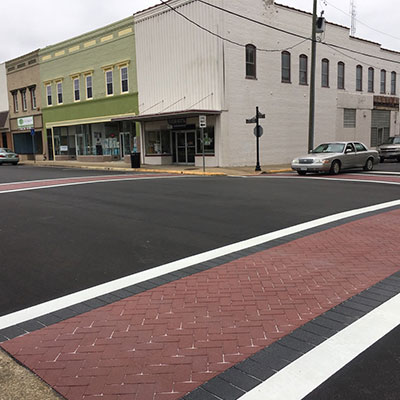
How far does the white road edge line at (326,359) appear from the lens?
3002 millimetres

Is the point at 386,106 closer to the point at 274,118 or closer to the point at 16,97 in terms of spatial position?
the point at 274,118

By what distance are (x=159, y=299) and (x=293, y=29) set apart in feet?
87.9

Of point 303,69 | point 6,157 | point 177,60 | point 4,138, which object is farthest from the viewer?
point 4,138

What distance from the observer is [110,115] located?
31.3 meters

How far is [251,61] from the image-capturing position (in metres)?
25.6

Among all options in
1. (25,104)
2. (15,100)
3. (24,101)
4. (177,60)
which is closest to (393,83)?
(177,60)

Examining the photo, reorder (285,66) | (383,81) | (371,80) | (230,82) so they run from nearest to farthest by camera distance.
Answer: (230,82) < (285,66) < (371,80) < (383,81)

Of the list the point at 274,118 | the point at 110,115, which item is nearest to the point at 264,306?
the point at 274,118

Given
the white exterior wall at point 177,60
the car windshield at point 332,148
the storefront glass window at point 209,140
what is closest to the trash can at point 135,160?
the white exterior wall at point 177,60

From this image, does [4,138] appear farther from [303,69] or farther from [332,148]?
[332,148]

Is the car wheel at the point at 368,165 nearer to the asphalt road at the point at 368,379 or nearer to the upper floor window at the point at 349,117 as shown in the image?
the upper floor window at the point at 349,117

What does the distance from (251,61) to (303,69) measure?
5209mm

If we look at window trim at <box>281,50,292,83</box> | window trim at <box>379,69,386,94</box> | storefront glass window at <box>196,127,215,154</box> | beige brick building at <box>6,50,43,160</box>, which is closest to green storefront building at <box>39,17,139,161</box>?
beige brick building at <box>6,50,43,160</box>

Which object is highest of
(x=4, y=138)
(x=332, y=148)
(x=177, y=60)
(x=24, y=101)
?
(x=177, y=60)
